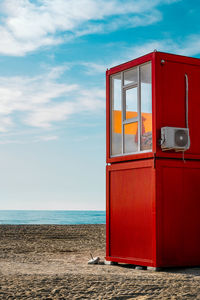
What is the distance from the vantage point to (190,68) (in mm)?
10500

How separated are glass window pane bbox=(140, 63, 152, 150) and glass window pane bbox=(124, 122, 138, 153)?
288mm

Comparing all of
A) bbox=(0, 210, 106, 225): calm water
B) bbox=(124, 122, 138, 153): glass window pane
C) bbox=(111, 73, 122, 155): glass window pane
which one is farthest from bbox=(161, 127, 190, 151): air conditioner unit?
bbox=(0, 210, 106, 225): calm water

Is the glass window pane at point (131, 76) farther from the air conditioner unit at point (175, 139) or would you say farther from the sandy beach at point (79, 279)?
the sandy beach at point (79, 279)

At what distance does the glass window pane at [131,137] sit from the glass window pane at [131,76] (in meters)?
0.99

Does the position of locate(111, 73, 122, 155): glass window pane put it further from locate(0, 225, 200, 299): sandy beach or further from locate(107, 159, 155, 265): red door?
locate(0, 225, 200, 299): sandy beach

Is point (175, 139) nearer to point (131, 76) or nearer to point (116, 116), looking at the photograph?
point (116, 116)

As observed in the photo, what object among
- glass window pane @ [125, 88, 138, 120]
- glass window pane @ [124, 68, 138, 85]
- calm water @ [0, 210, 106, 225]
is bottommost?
calm water @ [0, 210, 106, 225]

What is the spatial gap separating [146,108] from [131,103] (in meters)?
0.57

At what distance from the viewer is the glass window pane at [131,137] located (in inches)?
414

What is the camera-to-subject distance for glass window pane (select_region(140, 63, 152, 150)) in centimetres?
1007

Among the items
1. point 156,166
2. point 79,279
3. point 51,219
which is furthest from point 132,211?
point 51,219

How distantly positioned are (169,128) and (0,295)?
4727mm

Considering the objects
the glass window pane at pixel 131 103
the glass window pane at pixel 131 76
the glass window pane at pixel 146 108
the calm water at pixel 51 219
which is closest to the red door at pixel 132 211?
the glass window pane at pixel 146 108

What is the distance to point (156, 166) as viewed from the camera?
→ 9.64 m
